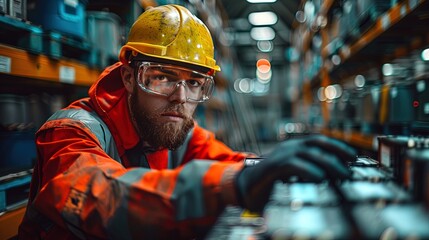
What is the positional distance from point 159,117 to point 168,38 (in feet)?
1.38

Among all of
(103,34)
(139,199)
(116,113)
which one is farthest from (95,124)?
(103,34)

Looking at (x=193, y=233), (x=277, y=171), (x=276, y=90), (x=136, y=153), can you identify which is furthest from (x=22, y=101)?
(x=276, y=90)

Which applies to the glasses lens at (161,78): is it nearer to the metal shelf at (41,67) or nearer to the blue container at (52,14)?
the metal shelf at (41,67)

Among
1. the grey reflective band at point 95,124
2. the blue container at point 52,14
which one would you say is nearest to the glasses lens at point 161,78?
the grey reflective band at point 95,124

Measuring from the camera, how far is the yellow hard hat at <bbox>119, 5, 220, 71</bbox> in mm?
1861

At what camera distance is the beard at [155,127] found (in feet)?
6.26

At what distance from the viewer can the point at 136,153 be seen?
1955 mm

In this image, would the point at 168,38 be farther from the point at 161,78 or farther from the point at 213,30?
the point at 213,30

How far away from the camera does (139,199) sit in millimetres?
970

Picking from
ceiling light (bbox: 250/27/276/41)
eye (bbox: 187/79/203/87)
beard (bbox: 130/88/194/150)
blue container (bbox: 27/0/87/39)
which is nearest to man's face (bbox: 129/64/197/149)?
beard (bbox: 130/88/194/150)

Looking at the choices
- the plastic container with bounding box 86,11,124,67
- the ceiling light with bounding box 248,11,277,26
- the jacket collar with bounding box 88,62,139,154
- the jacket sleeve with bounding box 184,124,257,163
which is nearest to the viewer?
the jacket collar with bounding box 88,62,139,154

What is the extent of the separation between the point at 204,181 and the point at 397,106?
238 centimetres

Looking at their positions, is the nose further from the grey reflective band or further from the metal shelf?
the metal shelf

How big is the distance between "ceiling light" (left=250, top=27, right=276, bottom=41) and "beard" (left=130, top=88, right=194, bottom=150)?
1236cm
